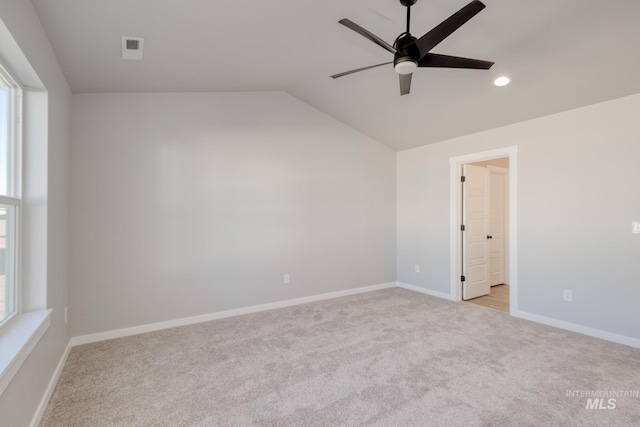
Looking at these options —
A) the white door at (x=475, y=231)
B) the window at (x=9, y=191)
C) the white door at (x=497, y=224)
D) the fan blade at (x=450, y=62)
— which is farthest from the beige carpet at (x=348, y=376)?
the fan blade at (x=450, y=62)

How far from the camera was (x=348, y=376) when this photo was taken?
Result: 234 cm

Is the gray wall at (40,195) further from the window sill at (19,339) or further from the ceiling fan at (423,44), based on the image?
the ceiling fan at (423,44)

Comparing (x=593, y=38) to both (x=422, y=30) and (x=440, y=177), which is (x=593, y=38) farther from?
(x=440, y=177)

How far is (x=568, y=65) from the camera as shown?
8.65 feet

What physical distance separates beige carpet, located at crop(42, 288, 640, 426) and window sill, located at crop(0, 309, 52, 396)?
572 mm

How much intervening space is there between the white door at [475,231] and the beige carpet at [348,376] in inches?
42.8

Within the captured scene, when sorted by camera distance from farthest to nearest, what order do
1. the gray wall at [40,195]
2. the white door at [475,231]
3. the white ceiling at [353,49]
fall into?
the white door at [475,231] < the white ceiling at [353,49] < the gray wall at [40,195]

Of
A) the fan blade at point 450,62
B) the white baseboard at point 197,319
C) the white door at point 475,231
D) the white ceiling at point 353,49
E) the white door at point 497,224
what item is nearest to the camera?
the fan blade at point 450,62

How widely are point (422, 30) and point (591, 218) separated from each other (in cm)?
252

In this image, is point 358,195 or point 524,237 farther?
point 358,195

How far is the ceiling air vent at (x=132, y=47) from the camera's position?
2301 millimetres

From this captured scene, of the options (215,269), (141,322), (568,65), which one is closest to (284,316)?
(215,269)

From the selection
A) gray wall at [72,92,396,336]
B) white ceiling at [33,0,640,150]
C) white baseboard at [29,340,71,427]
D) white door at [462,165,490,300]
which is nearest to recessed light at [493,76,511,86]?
white ceiling at [33,0,640,150]

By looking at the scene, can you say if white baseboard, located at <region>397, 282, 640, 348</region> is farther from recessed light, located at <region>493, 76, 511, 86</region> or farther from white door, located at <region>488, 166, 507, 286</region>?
recessed light, located at <region>493, 76, 511, 86</region>
